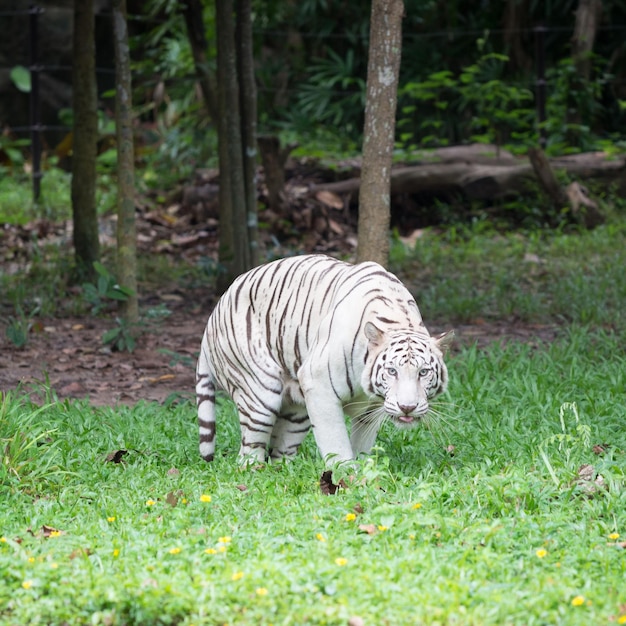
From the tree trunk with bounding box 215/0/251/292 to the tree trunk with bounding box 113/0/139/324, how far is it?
1.02 meters

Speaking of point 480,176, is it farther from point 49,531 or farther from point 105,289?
point 49,531

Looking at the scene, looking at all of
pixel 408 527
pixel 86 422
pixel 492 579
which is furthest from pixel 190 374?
pixel 492 579

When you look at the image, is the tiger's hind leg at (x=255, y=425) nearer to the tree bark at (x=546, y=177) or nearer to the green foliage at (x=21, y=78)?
the tree bark at (x=546, y=177)

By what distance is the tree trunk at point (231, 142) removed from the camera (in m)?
8.22

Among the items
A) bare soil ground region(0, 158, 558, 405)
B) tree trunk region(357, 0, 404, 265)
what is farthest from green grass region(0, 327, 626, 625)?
tree trunk region(357, 0, 404, 265)

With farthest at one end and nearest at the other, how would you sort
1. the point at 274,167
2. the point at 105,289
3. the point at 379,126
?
the point at 274,167, the point at 105,289, the point at 379,126

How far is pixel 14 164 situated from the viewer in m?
14.5

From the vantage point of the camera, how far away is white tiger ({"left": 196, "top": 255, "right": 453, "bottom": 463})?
4.47 metres

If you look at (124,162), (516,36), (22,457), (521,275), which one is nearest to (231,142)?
(124,162)

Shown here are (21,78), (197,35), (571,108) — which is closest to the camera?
(197,35)

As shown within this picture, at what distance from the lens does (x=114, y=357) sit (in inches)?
292

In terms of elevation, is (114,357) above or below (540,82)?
below

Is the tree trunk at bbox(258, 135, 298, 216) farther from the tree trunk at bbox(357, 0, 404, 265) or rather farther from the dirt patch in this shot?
the tree trunk at bbox(357, 0, 404, 265)

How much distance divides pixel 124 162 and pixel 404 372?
12.5 ft
